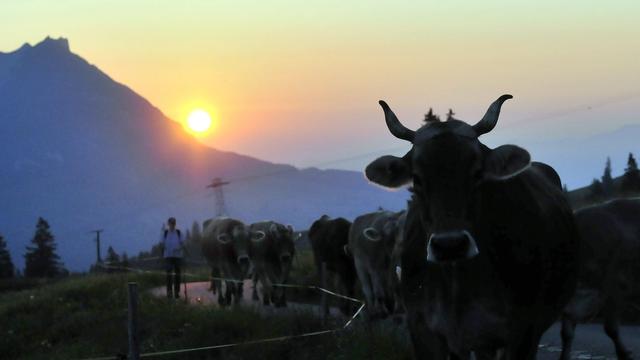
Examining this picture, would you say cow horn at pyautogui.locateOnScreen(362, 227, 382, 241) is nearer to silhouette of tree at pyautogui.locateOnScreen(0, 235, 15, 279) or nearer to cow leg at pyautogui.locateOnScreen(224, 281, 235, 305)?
cow leg at pyautogui.locateOnScreen(224, 281, 235, 305)

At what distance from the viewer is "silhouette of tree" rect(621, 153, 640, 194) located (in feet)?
123

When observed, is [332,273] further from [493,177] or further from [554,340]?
[493,177]

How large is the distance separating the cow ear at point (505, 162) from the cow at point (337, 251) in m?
11.3

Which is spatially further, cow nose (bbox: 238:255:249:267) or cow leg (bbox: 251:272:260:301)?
cow leg (bbox: 251:272:260:301)

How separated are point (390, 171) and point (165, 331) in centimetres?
990

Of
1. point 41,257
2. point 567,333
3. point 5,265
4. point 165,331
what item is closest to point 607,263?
point 567,333

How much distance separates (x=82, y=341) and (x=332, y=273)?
599 centimetres

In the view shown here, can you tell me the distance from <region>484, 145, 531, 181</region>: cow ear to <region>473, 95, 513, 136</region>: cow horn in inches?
7.2

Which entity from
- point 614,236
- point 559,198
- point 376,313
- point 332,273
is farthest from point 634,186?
point 559,198

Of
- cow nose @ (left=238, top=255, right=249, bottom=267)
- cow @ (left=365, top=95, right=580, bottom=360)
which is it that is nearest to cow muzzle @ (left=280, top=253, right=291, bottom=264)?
cow nose @ (left=238, top=255, right=249, bottom=267)

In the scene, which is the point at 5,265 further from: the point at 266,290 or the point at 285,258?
the point at 266,290

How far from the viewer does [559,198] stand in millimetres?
7961

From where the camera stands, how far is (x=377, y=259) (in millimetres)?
15141

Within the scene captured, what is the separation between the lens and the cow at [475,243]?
230 inches
